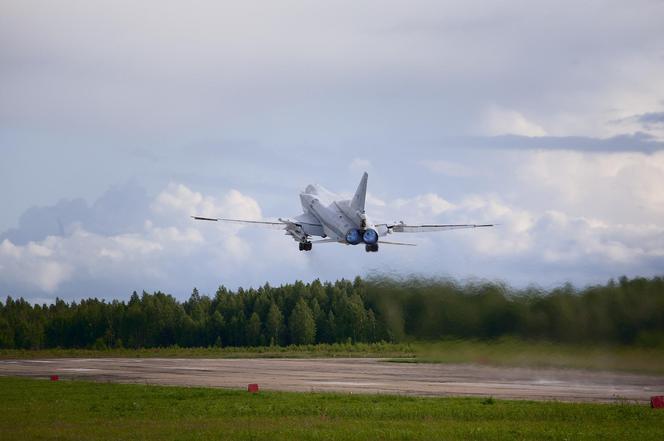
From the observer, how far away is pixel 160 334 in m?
169

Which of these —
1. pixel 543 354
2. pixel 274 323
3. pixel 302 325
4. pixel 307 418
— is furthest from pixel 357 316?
pixel 307 418

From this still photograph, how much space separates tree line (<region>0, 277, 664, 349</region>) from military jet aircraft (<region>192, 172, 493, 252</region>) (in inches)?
180

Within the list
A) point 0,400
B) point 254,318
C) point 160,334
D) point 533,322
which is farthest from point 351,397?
point 160,334

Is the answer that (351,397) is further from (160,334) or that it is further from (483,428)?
(160,334)

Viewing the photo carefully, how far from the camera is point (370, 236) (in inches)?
2389

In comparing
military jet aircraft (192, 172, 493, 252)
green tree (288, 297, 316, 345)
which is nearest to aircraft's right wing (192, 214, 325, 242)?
military jet aircraft (192, 172, 493, 252)

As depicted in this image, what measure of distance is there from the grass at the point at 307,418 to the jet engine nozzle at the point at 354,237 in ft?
55.9

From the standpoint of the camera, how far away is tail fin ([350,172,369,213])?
6094 cm

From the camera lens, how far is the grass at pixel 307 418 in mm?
31641

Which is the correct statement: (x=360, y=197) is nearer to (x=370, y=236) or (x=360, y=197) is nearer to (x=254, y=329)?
(x=370, y=236)

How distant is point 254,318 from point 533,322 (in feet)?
331

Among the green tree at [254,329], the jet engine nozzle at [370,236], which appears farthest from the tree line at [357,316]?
the jet engine nozzle at [370,236]

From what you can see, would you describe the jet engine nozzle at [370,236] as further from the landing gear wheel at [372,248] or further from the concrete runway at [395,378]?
the concrete runway at [395,378]

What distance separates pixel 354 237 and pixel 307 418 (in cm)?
2601
